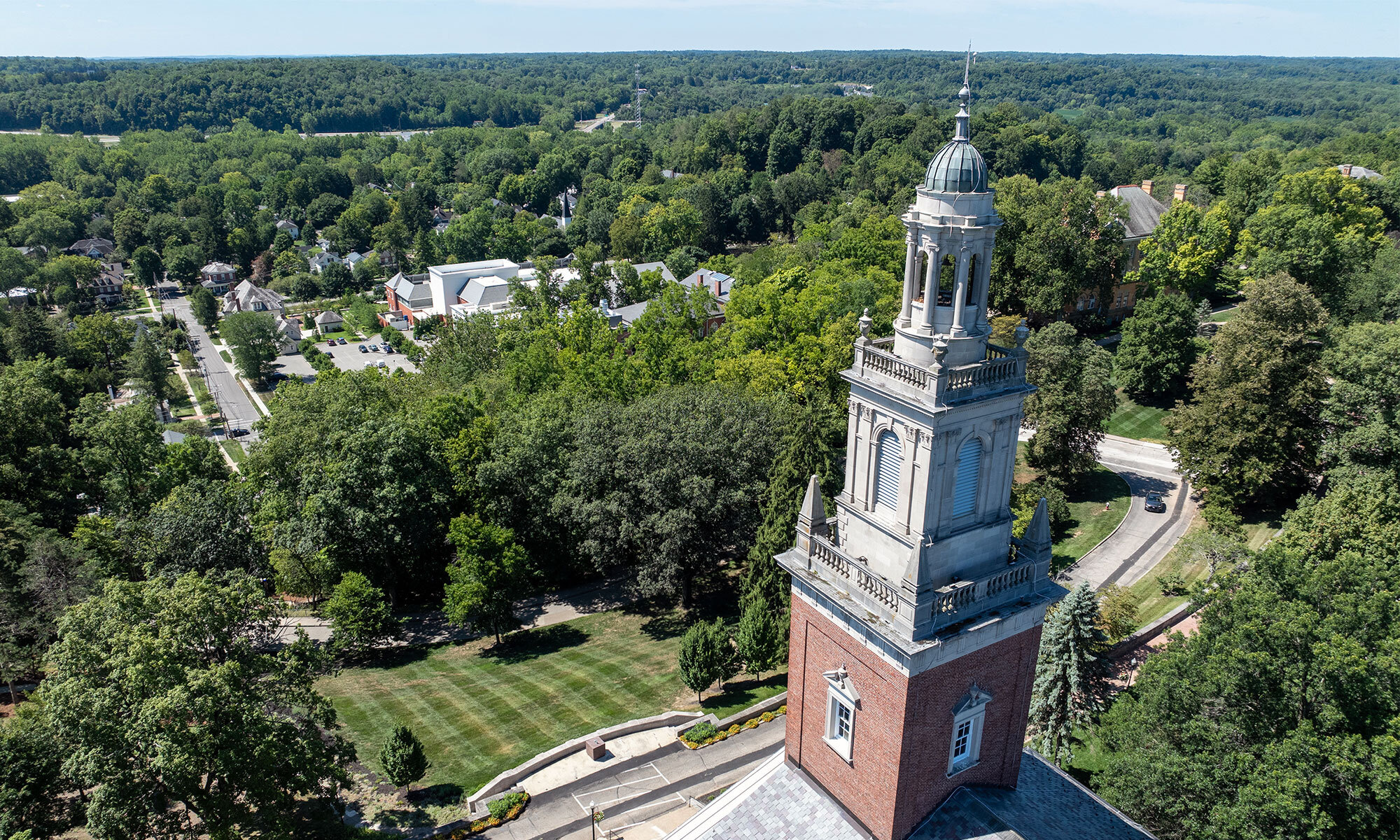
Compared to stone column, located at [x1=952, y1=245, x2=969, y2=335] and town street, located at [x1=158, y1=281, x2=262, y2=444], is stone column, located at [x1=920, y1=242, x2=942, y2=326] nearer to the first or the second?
stone column, located at [x1=952, y1=245, x2=969, y2=335]

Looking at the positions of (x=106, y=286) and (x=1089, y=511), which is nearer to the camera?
(x=1089, y=511)

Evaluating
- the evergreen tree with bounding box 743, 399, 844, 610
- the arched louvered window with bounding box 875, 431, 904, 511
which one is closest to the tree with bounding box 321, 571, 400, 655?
the evergreen tree with bounding box 743, 399, 844, 610

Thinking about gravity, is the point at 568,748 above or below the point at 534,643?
above

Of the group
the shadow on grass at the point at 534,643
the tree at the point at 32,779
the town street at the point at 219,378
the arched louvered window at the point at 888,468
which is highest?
the arched louvered window at the point at 888,468

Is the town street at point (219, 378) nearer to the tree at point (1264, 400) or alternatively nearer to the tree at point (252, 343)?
the tree at point (252, 343)

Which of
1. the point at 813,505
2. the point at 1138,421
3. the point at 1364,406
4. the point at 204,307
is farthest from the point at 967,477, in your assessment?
the point at 204,307

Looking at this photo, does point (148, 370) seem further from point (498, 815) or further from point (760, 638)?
point (760, 638)

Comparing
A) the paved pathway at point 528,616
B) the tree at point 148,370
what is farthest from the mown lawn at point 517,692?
the tree at point 148,370
